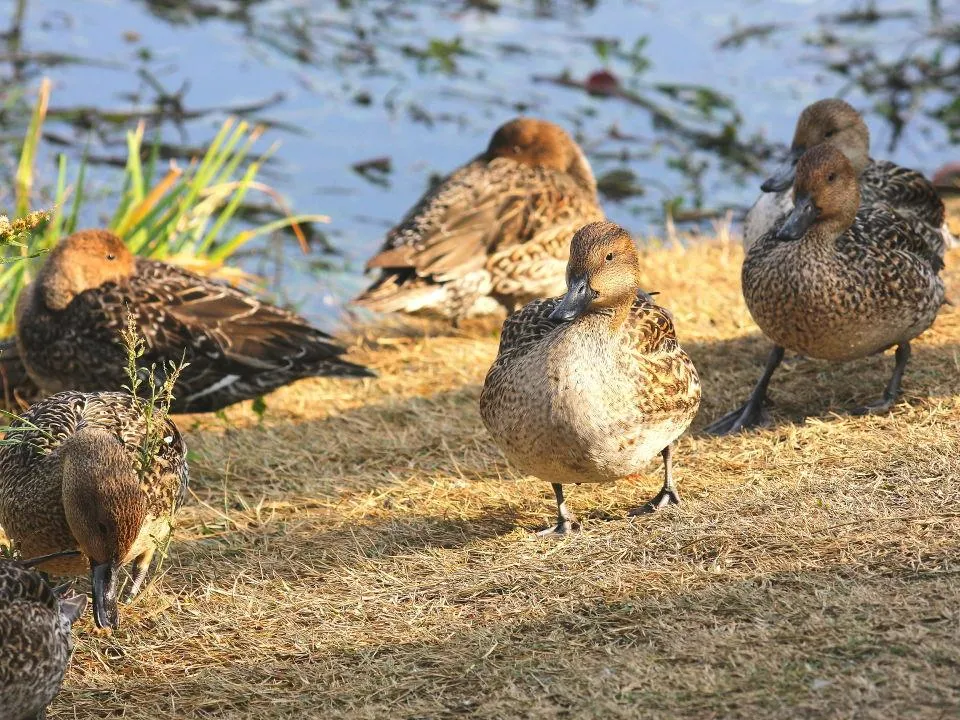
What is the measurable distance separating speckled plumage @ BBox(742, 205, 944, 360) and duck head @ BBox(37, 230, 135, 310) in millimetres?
2607

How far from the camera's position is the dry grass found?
3283 millimetres

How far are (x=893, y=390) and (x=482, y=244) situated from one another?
244 centimetres

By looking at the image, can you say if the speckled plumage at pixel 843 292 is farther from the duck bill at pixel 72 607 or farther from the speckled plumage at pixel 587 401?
the duck bill at pixel 72 607

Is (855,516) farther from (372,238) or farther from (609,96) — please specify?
(609,96)

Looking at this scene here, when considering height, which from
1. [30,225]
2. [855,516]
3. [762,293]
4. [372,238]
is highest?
[30,225]

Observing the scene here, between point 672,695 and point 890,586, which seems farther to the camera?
point 890,586

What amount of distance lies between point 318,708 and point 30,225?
139 centimetres

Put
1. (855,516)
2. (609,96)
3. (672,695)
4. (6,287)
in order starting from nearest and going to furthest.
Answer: (672,695) < (855,516) < (6,287) < (609,96)

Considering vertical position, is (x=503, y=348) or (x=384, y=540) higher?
(x=503, y=348)

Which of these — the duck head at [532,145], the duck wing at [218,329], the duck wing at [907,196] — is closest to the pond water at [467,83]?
the duck head at [532,145]

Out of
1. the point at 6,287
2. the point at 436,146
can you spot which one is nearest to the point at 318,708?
the point at 6,287

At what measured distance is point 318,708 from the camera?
11.2 feet

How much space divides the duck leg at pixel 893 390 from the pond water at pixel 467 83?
3.93m

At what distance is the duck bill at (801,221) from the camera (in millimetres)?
5098
